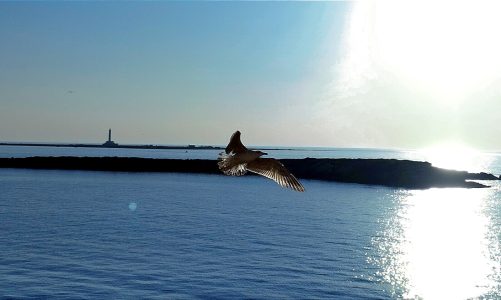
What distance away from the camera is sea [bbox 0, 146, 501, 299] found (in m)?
37.3

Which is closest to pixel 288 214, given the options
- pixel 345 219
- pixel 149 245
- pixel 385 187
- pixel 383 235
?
pixel 345 219

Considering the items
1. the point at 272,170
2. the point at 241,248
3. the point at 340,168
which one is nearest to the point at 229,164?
the point at 272,170

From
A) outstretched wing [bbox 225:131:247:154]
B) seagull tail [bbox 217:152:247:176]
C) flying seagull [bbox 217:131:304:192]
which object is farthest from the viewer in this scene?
seagull tail [bbox 217:152:247:176]

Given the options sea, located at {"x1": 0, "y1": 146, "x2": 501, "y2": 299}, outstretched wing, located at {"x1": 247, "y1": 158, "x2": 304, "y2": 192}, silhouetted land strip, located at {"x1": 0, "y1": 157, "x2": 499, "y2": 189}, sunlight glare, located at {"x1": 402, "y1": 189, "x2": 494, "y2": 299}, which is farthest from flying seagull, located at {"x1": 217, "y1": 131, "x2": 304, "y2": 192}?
silhouetted land strip, located at {"x1": 0, "y1": 157, "x2": 499, "y2": 189}

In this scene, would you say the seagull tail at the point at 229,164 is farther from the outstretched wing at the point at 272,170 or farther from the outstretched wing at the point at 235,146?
the outstretched wing at the point at 272,170

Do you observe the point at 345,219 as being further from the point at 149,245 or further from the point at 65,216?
the point at 65,216

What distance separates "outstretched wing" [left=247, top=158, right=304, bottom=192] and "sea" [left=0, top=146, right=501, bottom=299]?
2531 centimetres

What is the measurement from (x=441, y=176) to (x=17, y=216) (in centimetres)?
10926

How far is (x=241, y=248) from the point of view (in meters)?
48.8

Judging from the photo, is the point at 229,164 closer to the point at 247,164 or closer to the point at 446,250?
the point at 247,164

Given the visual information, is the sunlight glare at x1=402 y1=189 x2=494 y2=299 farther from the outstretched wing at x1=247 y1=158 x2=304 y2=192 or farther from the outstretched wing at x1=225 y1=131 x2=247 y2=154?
the outstretched wing at x1=225 y1=131 x2=247 y2=154

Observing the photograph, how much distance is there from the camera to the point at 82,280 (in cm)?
3753

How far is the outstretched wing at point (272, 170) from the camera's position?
1074 centimetres

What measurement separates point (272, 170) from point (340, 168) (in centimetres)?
13364
